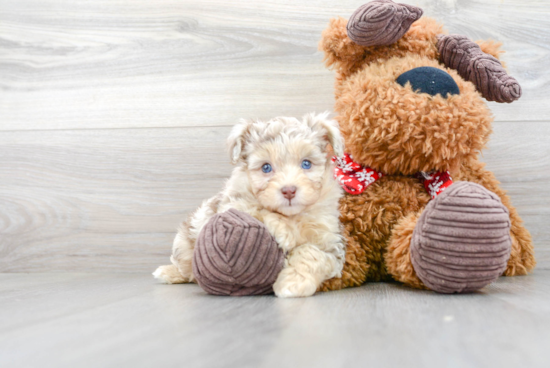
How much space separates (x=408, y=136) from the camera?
0.95 metres

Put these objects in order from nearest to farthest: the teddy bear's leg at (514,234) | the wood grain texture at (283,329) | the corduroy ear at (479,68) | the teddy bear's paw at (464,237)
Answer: the wood grain texture at (283,329) → the teddy bear's paw at (464,237) → the corduroy ear at (479,68) → the teddy bear's leg at (514,234)

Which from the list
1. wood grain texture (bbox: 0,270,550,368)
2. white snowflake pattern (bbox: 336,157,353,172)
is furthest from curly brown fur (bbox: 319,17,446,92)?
wood grain texture (bbox: 0,270,550,368)

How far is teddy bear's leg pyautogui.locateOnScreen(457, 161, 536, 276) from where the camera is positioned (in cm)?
114

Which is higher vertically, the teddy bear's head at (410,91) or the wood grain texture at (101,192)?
the teddy bear's head at (410,91)

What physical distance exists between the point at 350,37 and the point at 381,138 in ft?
0.76

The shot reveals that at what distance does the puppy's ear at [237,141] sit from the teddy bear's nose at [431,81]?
0.34 m

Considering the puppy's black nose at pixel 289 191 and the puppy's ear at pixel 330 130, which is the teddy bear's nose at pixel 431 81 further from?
the puppy's black nose at pixel 289 191

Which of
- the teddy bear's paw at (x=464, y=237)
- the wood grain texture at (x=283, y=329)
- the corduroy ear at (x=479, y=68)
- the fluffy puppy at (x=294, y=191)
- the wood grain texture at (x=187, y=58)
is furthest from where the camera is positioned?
the wood grain texture at (x=187, y=58)

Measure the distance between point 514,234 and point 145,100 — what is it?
107 centimetres

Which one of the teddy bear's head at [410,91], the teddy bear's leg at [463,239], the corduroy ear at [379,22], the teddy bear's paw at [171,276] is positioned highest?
the corduroy ear at [379,22]

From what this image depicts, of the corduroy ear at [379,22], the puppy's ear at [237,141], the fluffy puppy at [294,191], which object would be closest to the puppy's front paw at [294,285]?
the fluffy puppy at [294,191]

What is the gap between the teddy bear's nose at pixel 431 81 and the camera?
38.1 inches

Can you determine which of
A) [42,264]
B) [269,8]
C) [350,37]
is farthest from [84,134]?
[350,37]

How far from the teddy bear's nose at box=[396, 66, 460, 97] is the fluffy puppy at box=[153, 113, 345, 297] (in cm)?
18
